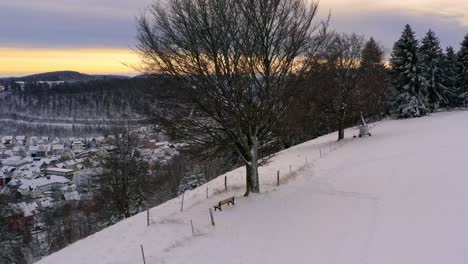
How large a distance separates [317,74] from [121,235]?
1155 cm

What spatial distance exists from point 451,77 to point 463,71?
294cm

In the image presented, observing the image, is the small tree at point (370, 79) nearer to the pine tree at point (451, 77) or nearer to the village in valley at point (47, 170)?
the pine tree at point (451, 77)

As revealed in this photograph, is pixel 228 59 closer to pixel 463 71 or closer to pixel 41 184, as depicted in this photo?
pixel 463 71

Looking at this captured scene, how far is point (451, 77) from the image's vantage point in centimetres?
5575

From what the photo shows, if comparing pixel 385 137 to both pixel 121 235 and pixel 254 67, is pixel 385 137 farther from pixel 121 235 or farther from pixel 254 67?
pixel 121 235

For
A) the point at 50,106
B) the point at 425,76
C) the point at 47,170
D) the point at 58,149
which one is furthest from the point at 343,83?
the point at 50,106

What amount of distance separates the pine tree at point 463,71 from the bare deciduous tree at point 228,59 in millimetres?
45033

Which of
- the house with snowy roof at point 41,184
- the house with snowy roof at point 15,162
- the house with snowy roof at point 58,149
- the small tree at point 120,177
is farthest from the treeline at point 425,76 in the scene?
the house with snowy roof at point 58,149

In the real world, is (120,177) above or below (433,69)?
below

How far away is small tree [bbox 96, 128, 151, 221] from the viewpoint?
30297 millimetres

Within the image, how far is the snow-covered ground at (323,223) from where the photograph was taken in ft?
36.5

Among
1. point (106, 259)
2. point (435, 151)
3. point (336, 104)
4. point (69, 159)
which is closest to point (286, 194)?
point (106, 259)

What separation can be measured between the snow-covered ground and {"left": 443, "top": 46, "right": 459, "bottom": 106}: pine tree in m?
37.9

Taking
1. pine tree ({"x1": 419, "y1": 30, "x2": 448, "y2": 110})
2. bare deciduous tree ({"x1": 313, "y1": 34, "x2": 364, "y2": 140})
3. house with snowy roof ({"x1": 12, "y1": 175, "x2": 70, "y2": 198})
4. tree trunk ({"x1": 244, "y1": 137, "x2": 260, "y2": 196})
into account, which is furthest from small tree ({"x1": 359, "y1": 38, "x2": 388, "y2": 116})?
house with snowy roof ({"x1": 12, "y1": 175, "x2": 70, "y2": 198})
